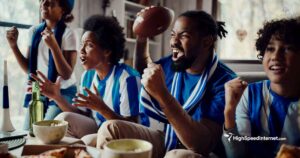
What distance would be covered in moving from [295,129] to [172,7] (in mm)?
609

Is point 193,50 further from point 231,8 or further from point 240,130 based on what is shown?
point 240,130

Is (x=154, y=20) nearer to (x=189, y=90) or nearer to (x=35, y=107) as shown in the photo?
(x=189, y=90)

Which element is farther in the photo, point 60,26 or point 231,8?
point 60,26

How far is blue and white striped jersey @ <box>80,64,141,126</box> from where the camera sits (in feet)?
4.51

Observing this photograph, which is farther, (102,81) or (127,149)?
(102,81)

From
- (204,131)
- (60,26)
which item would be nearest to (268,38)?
(204,131)

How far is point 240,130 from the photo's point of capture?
1006 mm

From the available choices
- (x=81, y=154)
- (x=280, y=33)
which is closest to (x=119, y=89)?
(x=81, y=154)

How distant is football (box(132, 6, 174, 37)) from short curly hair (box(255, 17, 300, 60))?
13.1 inches

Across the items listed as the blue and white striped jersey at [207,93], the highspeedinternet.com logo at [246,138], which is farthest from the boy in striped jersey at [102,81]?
the highspeedinternet.com logo at [246,138]

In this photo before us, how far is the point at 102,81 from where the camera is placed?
4.81ft

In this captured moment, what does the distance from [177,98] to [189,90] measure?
0.05m

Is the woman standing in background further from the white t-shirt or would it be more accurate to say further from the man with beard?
the man with beard

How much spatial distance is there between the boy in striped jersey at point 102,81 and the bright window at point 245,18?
1.42 ft
